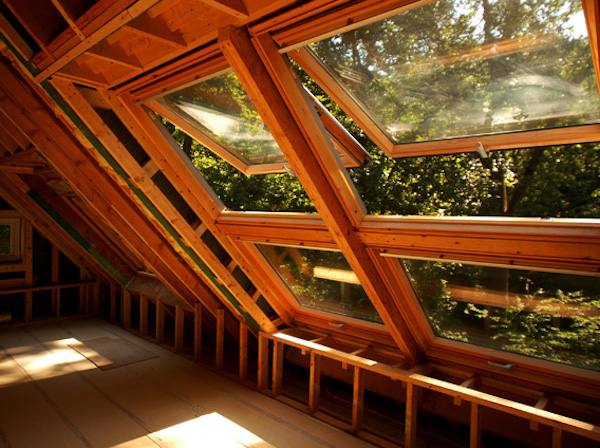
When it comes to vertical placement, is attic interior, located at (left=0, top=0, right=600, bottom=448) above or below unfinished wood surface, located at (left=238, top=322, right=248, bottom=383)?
above

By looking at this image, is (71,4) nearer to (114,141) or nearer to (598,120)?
(114,141)

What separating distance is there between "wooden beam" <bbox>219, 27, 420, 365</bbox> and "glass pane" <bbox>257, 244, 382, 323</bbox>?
1.67 feet

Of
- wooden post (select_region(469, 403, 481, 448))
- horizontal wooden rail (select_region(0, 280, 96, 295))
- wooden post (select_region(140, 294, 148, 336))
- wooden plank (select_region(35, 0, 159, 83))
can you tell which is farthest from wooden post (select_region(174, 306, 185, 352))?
wooden post (select_region(469, 403, 481, 448))

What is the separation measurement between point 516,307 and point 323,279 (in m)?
1.36

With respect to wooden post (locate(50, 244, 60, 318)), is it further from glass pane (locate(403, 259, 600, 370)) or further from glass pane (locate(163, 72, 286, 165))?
glass pane (locate(403, 259, 600, 370))

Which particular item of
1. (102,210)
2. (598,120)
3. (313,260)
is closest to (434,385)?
(313,260)

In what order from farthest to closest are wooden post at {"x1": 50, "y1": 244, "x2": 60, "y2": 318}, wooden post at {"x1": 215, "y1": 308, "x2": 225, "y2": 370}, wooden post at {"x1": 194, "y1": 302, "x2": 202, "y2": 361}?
wooden post at {"x1": 50, "y1": 244, "x2": 60, "y2": 318} < wooden post at {"x1": 194, "y1": 302, "x2": 202, "y2": 361} < wooden post at {"x1": 215, "y1": 308, "x2": 225, "y2": 370}

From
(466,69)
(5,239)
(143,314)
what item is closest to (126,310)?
(143,314)

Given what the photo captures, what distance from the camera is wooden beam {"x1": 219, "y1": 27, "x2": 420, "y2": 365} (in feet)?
5.77

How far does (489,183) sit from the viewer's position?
5766mm

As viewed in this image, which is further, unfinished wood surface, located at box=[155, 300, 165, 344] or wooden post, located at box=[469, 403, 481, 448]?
unfinished wood surface, located at box=[155, 300, 165, 344]

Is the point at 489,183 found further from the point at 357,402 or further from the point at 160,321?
the point at 160,321

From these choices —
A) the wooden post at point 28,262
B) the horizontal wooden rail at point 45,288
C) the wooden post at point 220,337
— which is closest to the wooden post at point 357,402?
the wooden post at point 220,337

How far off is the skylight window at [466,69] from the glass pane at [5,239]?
5.38m
